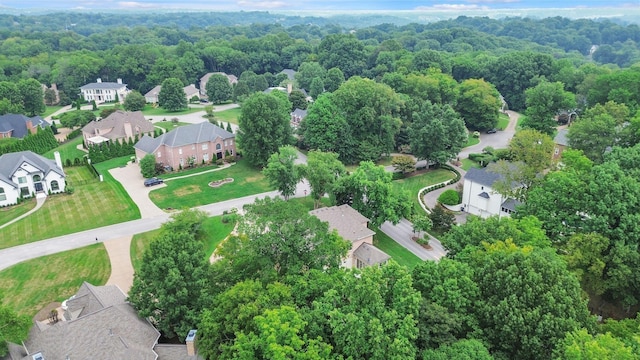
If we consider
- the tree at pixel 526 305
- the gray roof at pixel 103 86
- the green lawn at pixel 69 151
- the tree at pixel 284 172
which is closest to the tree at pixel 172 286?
the tree at pixel 526 305

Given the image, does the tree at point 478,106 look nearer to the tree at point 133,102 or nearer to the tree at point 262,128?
the tree at point 262,128

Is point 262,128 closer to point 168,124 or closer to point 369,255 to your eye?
point 369,255

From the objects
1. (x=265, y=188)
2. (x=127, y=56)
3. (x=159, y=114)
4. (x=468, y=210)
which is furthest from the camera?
(x=127, y=56)

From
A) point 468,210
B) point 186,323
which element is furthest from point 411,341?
point 468,210

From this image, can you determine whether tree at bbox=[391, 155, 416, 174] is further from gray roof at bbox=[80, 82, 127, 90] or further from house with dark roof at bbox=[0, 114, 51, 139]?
gray roof at bbox=[80, 82, 127, 90]

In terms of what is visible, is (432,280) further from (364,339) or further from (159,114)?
(159,114)

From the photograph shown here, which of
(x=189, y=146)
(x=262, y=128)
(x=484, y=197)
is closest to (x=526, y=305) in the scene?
(x=484, y=197)

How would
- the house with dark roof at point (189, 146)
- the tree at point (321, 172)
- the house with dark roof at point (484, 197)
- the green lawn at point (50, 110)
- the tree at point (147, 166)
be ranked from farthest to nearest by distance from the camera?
the green lawn at point (50, 110) → the house with dark roof at point (189, 146) → the tree at point (147, 166) → the tree at point (321, 172) → the house with dark roof at point (484, 197)
